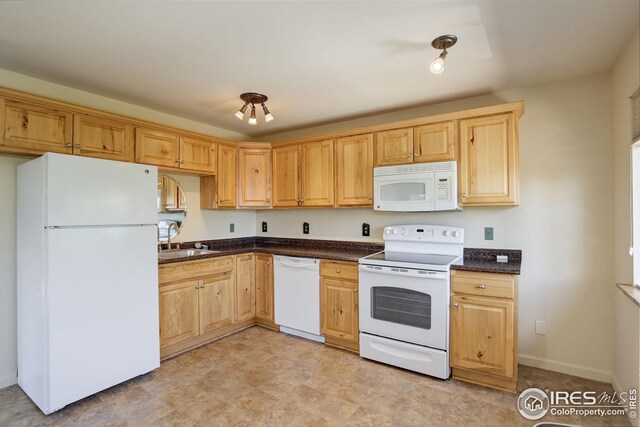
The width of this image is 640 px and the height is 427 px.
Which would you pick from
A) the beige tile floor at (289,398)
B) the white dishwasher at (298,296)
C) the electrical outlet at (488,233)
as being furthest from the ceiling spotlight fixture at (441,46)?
the beige tile floor at (289,398)

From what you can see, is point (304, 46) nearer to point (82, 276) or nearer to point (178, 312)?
point (82, 276)

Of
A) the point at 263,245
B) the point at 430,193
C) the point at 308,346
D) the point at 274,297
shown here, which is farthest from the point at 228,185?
the point at 430,193

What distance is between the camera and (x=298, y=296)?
11.0 feet

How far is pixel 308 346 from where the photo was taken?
126 inches

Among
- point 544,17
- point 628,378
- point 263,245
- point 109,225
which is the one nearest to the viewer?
point 544,17

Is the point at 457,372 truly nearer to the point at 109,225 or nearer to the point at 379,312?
the point at 379,312

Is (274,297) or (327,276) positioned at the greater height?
(327,276)

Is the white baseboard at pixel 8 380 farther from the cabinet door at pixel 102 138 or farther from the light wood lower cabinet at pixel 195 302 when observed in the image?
the cabinet door at pixel 102 138

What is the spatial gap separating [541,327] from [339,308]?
1.74m

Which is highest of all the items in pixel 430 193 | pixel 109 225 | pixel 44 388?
pixel 430 193

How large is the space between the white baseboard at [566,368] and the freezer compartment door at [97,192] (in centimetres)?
341

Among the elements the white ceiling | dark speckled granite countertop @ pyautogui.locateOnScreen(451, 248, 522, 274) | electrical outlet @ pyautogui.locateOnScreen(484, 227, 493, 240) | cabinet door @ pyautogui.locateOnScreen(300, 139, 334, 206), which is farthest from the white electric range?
the white ceiling

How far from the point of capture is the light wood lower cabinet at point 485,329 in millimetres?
2324

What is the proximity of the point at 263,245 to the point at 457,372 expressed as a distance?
2.76 m
